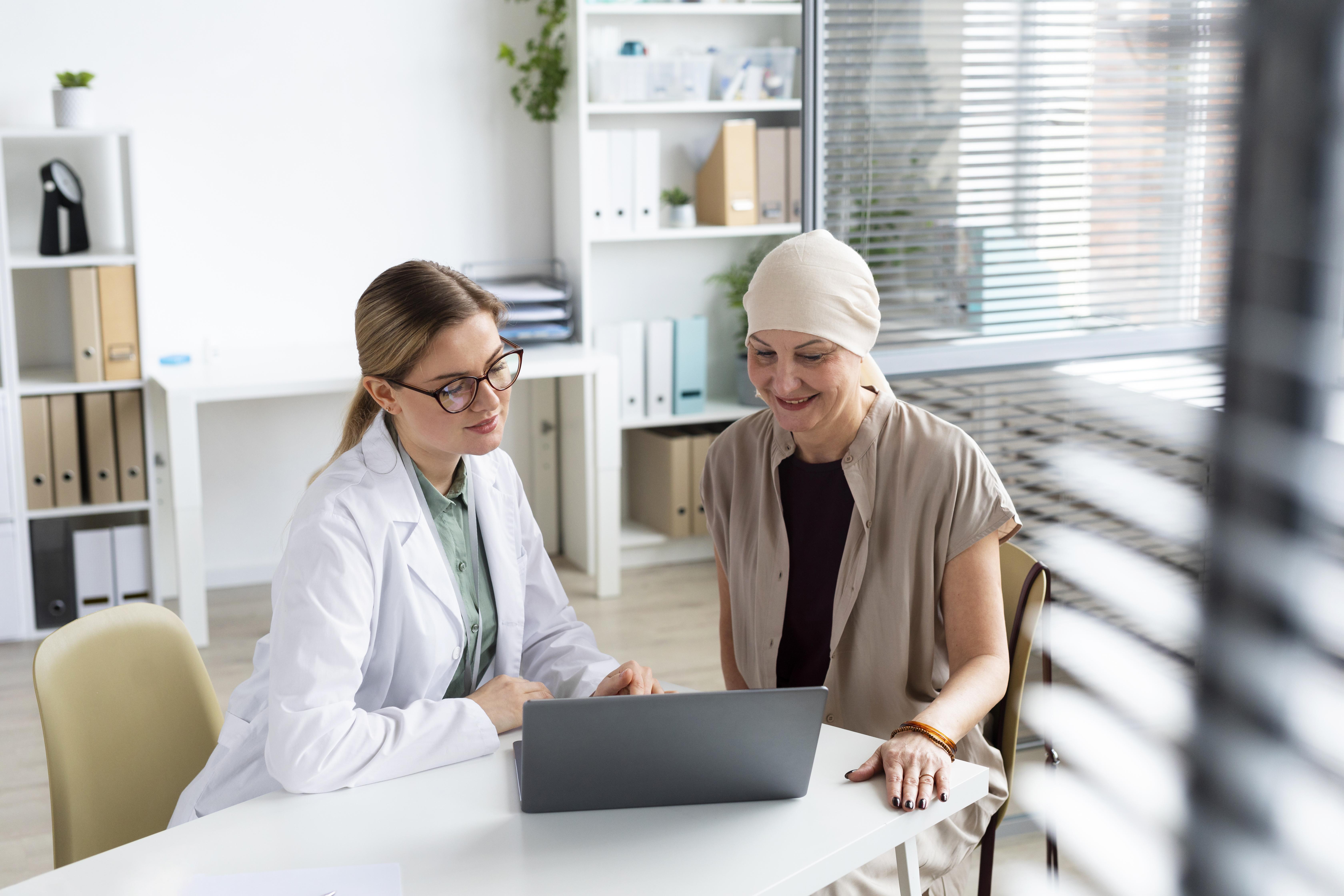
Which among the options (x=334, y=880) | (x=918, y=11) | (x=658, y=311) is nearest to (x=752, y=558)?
(x=334, y=880)

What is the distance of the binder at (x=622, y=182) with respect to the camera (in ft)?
13.7

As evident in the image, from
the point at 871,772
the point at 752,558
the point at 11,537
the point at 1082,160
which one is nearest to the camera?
the point at 871,772

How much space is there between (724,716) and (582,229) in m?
3.21

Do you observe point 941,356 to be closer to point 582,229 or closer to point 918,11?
point 918,11

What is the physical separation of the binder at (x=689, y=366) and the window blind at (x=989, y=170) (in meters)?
1.75

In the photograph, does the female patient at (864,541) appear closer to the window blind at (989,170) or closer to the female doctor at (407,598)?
the female doctor at (407,598)

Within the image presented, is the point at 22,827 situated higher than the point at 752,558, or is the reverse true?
the point at 752,558

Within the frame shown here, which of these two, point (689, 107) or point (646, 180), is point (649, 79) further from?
point (646, 180)

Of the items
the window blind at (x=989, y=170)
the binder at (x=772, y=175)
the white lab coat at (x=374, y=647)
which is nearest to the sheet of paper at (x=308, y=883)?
the white lab coat at (x=374, y=647)

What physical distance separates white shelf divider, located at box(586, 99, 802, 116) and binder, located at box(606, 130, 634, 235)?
102 mm

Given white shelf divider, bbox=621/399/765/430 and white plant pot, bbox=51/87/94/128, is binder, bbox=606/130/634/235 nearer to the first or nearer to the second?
white shelf divider, bbox=621/399/765/430

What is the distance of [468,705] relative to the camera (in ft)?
4.68

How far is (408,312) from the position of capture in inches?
60.8

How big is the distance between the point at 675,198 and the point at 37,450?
2.33m
